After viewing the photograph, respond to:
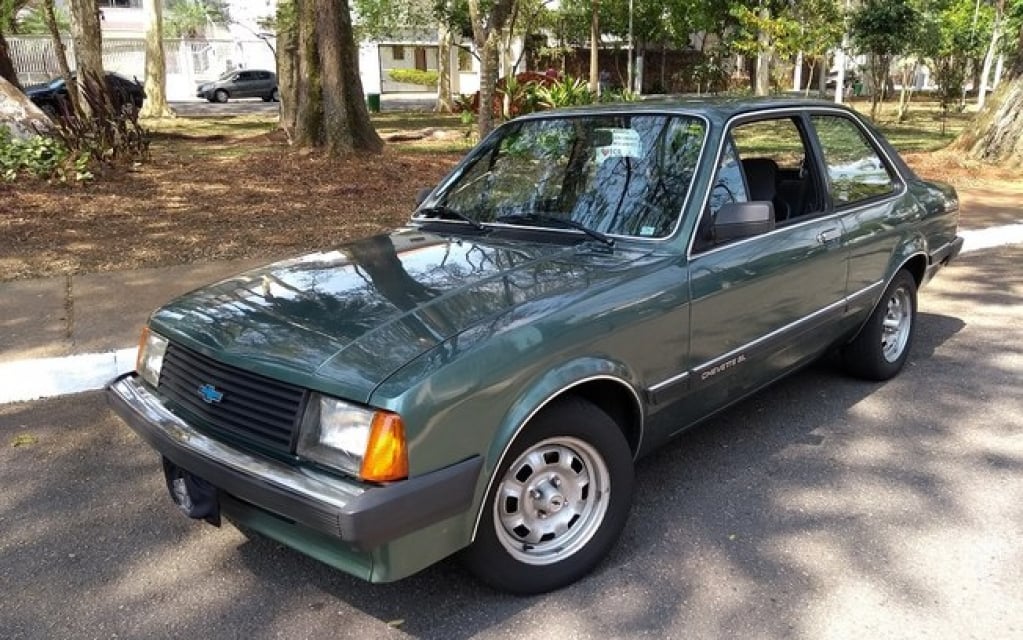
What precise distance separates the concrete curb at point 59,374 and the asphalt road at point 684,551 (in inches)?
11.2

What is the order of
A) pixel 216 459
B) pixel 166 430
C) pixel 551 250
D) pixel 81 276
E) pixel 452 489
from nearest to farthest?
1. pixel 452 489
2. pixel 216 459
3. pixel 166 430
4. pixel 551 250
5. pixel 81 276

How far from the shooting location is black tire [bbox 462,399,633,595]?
2.71 metres

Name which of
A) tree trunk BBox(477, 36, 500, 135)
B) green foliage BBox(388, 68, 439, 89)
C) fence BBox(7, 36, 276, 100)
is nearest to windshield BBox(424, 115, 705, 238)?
tree trunk BBox(477, 36, 500, 135)

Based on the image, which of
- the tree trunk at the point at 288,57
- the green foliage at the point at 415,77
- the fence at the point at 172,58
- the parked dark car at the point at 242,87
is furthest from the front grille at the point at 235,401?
the green foliage at the point at 415,77

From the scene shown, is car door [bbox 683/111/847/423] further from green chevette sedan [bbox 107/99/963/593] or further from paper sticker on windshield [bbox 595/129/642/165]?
paper sticker on windshield [bbox 595/129/642/165]

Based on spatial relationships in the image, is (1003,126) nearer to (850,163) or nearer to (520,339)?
(850,163)

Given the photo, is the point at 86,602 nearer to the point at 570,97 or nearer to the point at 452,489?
the point at 452,489

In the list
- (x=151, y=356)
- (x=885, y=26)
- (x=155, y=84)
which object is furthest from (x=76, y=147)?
(x=885, y=26)

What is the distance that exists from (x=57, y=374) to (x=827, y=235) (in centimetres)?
441

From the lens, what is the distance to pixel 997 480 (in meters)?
3.68

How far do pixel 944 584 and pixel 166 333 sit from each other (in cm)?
294

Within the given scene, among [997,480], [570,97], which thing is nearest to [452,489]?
[997,480]

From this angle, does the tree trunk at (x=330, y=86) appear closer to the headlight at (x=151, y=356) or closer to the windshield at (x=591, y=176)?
the windshield at (x=591, y=176)

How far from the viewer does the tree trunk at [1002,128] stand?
12648 mm
